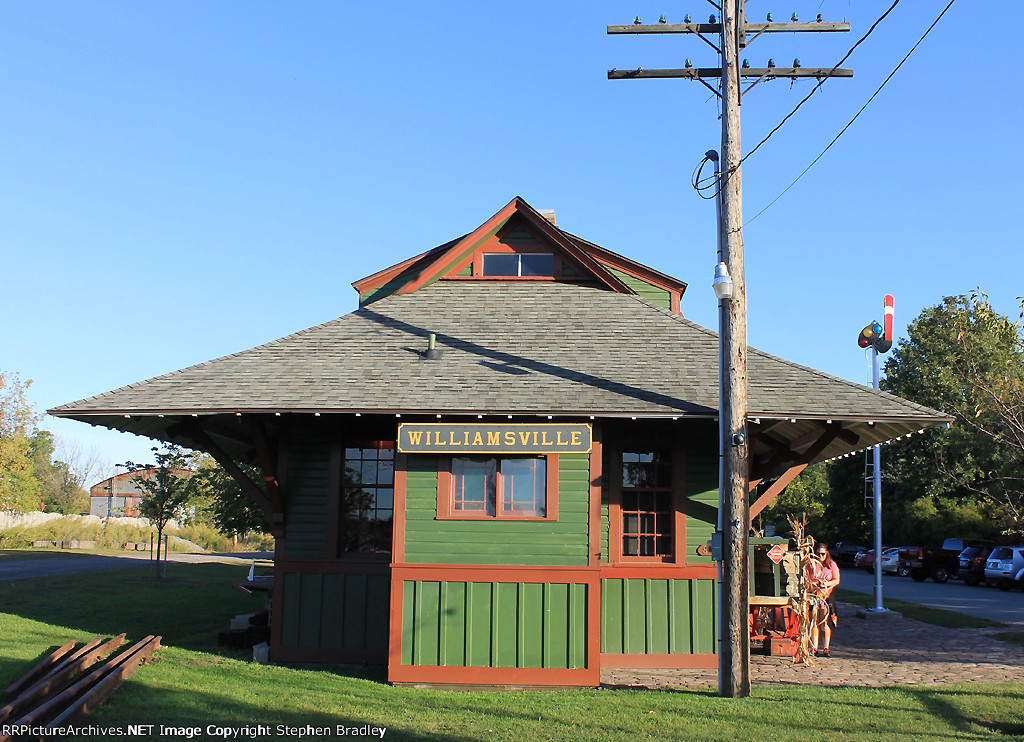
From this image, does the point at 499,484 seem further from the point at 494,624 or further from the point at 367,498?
the point at 367,498

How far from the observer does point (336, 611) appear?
12.2 meters

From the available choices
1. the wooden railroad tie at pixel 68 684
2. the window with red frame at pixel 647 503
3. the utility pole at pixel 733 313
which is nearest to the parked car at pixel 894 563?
the window with red frame at pixel 647 503

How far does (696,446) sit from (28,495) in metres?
58.1

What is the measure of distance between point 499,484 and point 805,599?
486 cm

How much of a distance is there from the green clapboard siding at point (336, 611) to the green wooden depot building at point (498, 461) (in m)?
0.03

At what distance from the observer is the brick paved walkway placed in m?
11.1

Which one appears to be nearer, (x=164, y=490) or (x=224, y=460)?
(x=224, y=460)

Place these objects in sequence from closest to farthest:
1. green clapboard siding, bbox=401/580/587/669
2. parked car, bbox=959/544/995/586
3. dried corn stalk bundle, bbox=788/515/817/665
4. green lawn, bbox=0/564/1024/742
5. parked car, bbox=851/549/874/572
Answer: green lawn, bbox=0/564/1024/742
green clapboard siding, bbox=401/580/587/669
dried corn stalk bundle, bbox=788/515/817/665
parked car, bbox=959/544/995/586
parked car, bbox=851/549/874/572

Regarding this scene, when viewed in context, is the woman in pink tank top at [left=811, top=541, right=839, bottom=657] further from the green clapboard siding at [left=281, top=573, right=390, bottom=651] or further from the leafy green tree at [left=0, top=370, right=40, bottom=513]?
the leafy green tree at [left=0, top=370, right=40, bottom=513]

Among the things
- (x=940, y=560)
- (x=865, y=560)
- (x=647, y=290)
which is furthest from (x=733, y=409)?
(x=865, y=560)

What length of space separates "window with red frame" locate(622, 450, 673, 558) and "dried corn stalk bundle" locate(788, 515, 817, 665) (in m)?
1.88

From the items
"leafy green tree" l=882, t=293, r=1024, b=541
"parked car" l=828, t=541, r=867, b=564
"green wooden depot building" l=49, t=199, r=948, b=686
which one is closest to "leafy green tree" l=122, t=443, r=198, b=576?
"green wooden depot building" l=49, t=199, r=948, b=686

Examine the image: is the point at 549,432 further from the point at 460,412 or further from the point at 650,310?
the point at 650,310

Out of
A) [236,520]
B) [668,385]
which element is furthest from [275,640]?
[236,520]
